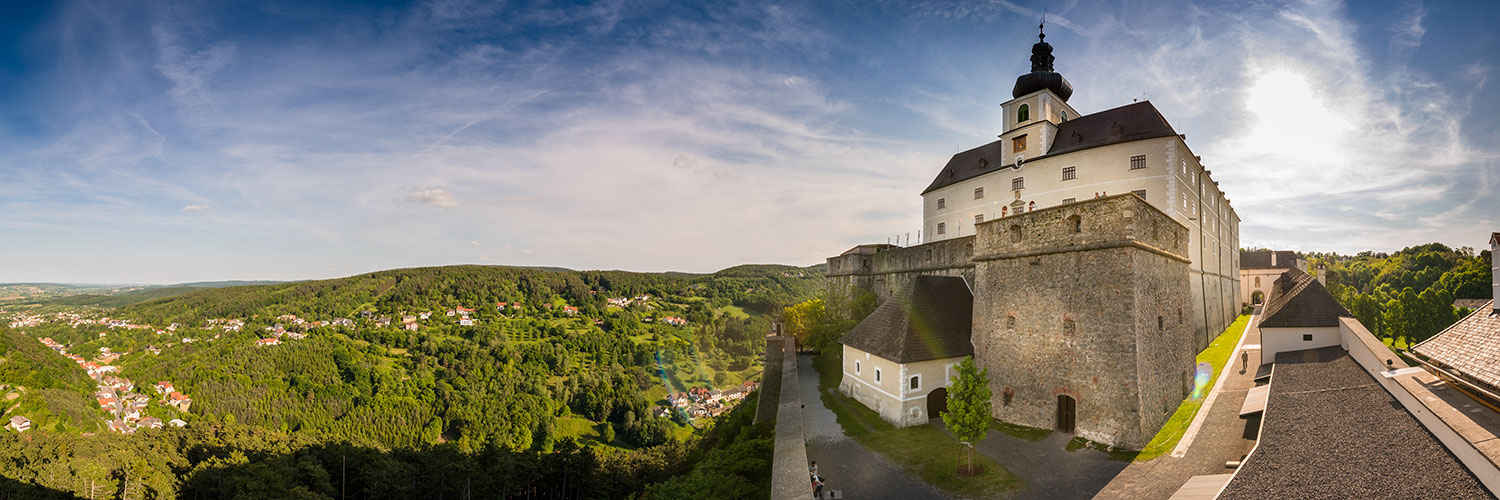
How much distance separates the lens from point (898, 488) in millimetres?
13672

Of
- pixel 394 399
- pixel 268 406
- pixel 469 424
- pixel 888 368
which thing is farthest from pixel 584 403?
pixel 888 368

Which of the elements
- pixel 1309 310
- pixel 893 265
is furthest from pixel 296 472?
pixel 1309 310

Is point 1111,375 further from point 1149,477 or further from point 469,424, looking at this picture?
point 469,424

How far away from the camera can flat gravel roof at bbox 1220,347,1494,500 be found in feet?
25.1

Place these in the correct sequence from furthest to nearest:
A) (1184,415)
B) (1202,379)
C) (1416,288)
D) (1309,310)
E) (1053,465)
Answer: (1416,288) < (1202,379) < (1309,310) < (1184,415) < (1053,465)

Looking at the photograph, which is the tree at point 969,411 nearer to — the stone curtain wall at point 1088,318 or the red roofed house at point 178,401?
the stone curtain wall at point 1088,318

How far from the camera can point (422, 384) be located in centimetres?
11688

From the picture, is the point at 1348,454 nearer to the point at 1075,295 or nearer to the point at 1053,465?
the point at 1053,465

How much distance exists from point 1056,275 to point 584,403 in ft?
367

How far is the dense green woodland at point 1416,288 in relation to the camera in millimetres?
34969

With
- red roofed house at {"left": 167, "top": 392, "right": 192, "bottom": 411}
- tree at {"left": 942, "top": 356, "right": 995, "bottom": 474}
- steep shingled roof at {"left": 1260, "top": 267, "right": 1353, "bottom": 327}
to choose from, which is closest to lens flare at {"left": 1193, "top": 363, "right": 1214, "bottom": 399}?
steep shingled roof at {"left": 1260, "top": 267, "right": 1353, "bottom": 327}

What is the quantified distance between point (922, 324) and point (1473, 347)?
12.3 metres

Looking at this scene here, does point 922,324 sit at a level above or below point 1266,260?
below

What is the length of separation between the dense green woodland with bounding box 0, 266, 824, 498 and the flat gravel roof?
1088 cm
